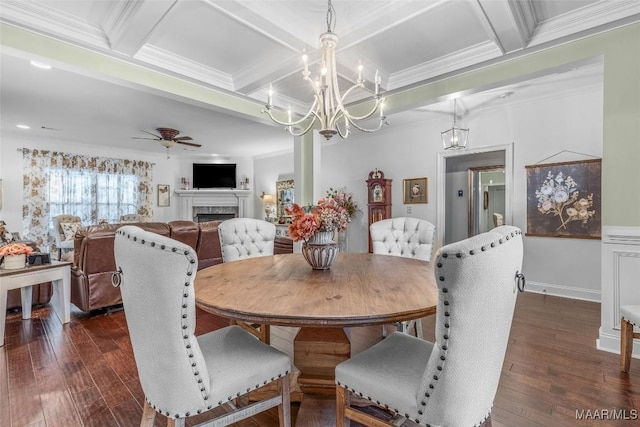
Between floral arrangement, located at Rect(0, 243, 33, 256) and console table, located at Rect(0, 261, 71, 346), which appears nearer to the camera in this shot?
console table, located at Rect(0, 261, 71, 346)

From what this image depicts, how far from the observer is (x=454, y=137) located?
4.05m

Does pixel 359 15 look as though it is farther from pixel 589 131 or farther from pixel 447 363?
pixel 589 131

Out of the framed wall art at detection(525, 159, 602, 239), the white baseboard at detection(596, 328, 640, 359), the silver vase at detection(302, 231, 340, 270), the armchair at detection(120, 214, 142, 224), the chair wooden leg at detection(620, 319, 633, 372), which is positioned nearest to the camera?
the silver vase at detection(302, 231, 340, 270)

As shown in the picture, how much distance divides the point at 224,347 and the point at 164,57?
2690 mm

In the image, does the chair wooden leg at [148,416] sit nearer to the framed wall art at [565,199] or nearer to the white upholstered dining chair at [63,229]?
the framed wall art at [565,199]

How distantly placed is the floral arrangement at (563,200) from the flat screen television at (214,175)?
6706 mm

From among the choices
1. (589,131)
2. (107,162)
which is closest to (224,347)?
(589,131)

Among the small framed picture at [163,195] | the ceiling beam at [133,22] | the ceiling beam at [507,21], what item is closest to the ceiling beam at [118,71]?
the ceiling beam at [133,22]

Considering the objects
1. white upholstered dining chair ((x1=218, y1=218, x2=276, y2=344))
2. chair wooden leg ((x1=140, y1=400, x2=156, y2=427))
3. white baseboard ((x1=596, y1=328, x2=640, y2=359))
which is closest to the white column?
→ white baseboard ((x1=596, y1=328, x2=640, y2=359))

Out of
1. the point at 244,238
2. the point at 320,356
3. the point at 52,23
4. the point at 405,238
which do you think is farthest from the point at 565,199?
the point at 52,23

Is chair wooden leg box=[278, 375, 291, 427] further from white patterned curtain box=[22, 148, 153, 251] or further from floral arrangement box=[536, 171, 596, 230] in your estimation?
white patterned curtain box=[22, 148, 153, 251]

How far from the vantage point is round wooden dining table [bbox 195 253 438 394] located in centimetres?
106

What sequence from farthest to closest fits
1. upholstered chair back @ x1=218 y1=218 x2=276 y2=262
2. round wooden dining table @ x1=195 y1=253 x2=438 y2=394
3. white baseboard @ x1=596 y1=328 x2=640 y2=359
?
upholstered chair back @ x1=218 y1=218 x2=276 y2=262 → white baseboard @ x1=596 y1=328 x2=640 y2=359 → round wooden dining table @ x1=195 y1=253 x2=438 y2=394

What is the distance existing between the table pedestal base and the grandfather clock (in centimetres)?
371
